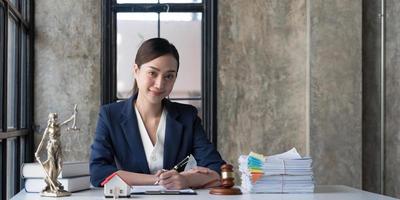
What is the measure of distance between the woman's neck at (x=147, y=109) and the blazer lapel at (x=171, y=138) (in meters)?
0.07

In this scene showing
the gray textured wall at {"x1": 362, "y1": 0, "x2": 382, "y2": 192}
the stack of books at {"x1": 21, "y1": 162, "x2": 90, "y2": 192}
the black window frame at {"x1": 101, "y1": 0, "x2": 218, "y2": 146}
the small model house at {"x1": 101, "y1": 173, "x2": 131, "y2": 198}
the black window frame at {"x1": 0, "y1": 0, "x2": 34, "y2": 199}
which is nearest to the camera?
the small model house at {"x1": 101, "y1": 173, "x2": 131, "y2": 198}

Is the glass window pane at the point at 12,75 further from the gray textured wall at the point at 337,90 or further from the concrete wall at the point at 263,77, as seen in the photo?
the gray textured wall at the point at 337,90

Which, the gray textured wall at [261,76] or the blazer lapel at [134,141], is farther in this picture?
the gray textured wall at [261,76]

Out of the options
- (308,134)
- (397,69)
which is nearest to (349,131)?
(308,134)

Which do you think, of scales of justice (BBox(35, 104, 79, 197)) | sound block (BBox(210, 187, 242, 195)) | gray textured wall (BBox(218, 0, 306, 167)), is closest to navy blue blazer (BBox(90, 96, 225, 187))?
scales of justice (BBox(35, 104, 79, 197))

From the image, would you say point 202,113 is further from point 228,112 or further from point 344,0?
point 344,0

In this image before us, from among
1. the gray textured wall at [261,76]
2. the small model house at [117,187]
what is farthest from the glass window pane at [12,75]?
the small model house at [117,187]

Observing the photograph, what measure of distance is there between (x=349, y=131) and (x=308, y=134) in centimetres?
35

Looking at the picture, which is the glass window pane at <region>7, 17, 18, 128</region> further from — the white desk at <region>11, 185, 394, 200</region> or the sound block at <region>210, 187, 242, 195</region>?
the sound block at <region>210, 187, 242, 195</region>

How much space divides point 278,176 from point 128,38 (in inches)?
126

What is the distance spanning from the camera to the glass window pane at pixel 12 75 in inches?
164

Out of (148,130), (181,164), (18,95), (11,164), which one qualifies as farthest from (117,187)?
(18,95)

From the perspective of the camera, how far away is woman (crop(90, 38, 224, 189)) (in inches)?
112

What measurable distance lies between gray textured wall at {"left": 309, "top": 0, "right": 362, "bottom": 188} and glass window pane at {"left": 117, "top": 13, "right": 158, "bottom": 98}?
1.48 m
